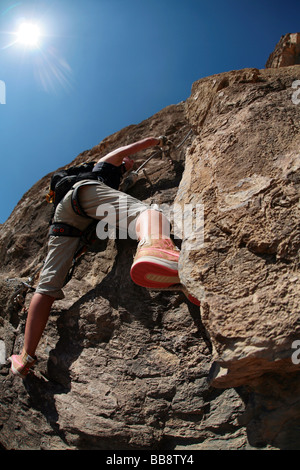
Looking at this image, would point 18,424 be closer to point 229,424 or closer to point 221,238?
point 229,424

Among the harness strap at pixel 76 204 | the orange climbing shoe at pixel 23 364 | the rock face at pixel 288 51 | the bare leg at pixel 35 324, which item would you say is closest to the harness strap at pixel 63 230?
the harness strap at pixel 76 204

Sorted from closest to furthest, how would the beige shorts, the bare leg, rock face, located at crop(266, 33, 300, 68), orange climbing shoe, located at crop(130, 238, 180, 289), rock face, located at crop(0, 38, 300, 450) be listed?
rock face, located at crop(0, 38, 300, 450) → orange climbing shoe, located at crop(130, 238, 180, 289) → the beige shorts → the bare leg → rock face, located at crop(266, 33, 300, 68)

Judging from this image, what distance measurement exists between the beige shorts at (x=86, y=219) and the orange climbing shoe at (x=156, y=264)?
46 centimetres

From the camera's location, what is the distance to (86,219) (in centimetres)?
277

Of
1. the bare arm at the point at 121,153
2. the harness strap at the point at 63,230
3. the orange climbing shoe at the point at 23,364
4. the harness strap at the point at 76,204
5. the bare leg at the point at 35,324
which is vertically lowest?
the orange climbing shoe at the point at 23,364

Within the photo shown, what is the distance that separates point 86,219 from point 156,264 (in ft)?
4.39

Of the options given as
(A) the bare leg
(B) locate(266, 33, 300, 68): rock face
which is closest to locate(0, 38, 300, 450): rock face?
(A) the bare leg

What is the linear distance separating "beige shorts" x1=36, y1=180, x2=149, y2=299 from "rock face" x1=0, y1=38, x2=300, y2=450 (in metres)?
0.31

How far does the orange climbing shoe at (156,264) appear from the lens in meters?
1.66

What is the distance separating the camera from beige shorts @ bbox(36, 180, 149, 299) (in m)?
2.26

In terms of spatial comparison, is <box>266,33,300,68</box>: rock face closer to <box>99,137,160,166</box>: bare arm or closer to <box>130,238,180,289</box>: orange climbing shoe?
<box>99,137,160,166</box>: bare arm

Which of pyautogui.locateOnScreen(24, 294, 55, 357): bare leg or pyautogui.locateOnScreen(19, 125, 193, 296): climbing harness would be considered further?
pyautogui.locateOnScreen(19, 125, 193, 296): climbing harness

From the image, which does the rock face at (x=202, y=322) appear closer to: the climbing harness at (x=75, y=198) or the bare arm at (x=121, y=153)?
the climbing harness at (x=75, y=198)

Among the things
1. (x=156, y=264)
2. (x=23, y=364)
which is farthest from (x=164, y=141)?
(x=23, y=364)
